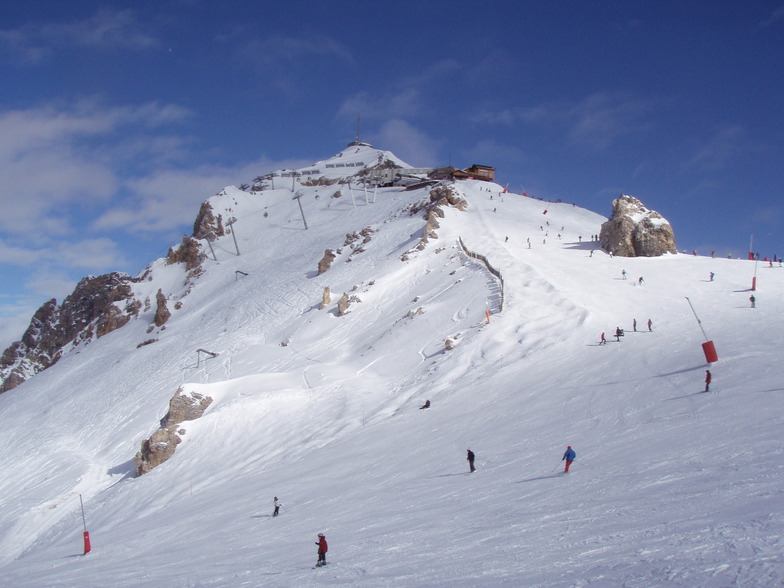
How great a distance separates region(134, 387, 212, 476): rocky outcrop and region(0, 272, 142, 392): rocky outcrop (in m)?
44.0

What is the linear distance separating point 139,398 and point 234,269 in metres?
27.9

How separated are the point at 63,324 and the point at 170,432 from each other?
64.7 metres

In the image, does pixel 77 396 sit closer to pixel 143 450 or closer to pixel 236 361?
pixel 236 361

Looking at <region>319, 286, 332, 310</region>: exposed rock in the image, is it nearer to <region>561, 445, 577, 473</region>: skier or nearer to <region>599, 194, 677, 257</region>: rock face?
<region>599, 194, 677, 257</region>: rock face

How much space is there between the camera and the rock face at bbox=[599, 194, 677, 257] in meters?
39.4

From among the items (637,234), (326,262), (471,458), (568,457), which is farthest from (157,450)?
(637,234)

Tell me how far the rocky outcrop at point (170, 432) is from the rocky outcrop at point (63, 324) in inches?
1731

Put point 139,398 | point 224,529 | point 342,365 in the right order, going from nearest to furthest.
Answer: point 224,529
point 342,365
point 139,398

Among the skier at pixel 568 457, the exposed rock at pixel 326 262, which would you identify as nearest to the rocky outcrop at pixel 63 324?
the exposed rock at pixel 326 262

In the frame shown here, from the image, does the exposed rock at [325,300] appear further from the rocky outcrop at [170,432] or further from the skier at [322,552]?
the skier at [322,552]

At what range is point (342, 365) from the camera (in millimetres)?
31109

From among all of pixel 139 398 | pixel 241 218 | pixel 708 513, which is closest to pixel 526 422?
pixel 708 513

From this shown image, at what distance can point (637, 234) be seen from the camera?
3988 cm

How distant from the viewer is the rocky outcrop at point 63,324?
68.9 m
